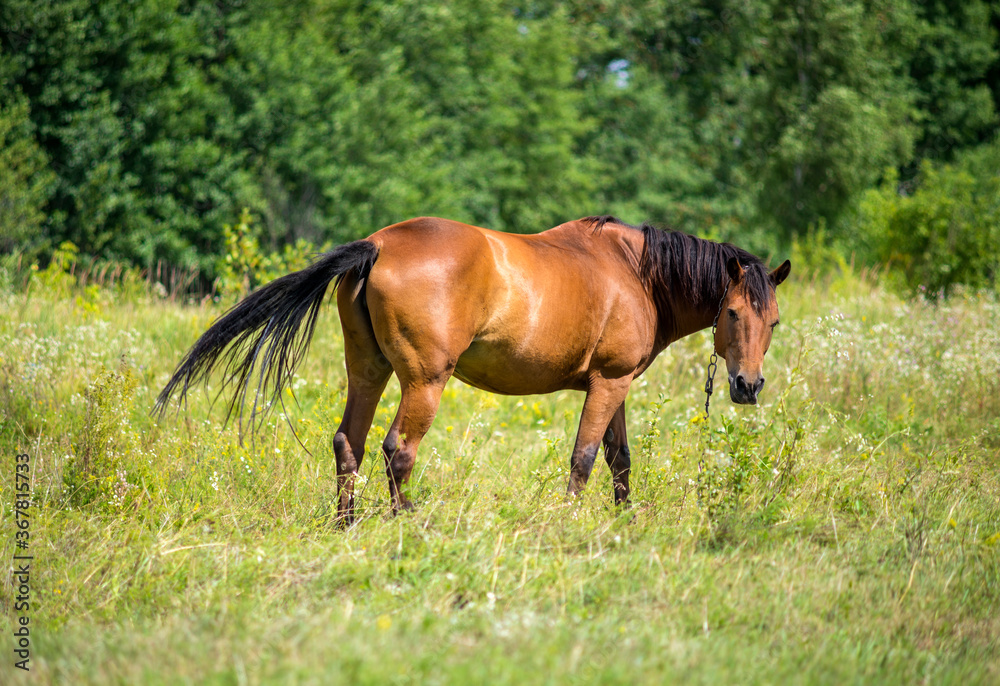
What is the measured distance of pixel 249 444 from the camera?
210 inches

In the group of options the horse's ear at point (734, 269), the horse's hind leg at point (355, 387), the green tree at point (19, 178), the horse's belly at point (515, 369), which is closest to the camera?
the horse's hind leg at point (355, 387)

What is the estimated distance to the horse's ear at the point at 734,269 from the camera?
466 centimetres

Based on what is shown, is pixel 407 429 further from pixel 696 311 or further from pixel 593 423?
pixel 696 311

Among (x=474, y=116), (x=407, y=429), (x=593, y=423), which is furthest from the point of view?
Answer: (x=474, y=116)

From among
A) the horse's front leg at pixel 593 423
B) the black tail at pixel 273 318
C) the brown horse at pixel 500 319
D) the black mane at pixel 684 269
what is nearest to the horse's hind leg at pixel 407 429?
the brown horse at pixel 500 319

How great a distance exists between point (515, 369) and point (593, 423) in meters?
0.66

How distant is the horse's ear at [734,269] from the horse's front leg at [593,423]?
3.07 feet

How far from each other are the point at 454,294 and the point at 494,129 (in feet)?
72.0

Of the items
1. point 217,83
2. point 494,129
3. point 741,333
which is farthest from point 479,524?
point 494,129

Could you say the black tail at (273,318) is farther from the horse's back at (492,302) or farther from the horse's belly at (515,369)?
the horse's belly at (515,369)

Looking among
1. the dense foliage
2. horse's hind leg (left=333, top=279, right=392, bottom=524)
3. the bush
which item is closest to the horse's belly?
horse's hind leg (left=333, top=279, right=392, bottom=524)

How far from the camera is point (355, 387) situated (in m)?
4.29

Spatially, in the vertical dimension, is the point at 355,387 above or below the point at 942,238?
above

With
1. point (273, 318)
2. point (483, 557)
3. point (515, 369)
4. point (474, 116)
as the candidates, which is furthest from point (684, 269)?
point (474, 116)
